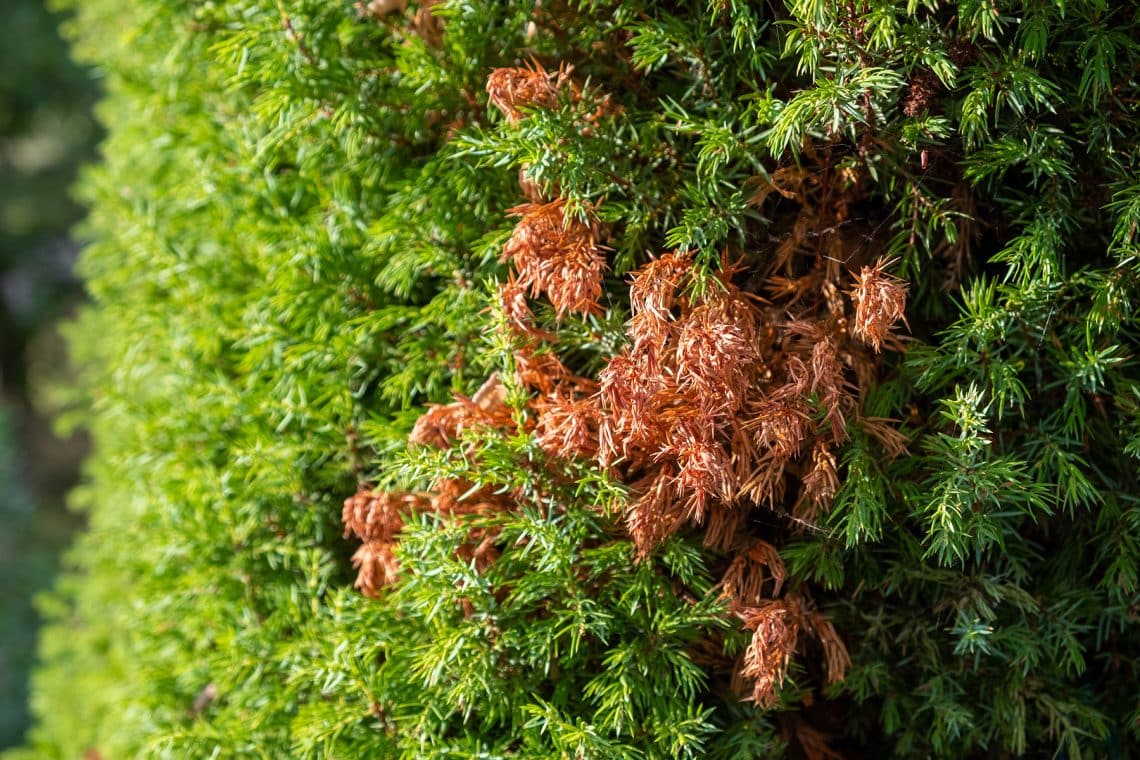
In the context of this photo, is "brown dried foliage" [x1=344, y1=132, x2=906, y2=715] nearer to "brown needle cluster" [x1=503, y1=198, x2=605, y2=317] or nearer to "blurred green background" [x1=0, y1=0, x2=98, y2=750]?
"brown needle cluster" [x1=503, y1=198, x2=605, y2=317]

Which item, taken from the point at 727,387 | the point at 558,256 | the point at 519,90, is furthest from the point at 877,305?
the point at 519,90

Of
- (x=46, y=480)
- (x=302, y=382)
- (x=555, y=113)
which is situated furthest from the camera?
(x=46, y=480)

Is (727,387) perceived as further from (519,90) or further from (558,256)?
(519,90)

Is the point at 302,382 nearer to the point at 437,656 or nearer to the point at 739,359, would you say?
the point at 437,656

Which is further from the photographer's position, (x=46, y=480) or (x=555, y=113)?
(x=46, y=480)

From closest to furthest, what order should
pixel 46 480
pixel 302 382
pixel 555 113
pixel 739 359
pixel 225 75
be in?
pixel 739 359 < pixel 555 113 < pixel 302 382 < pixel 225 75 < pixel 46 480

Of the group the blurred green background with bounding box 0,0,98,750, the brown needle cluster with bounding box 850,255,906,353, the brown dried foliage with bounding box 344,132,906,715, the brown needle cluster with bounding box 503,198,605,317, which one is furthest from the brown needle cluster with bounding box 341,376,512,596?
the blurred green background with bounding box 0,0,98,750

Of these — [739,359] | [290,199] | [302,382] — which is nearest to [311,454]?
[302,382]
